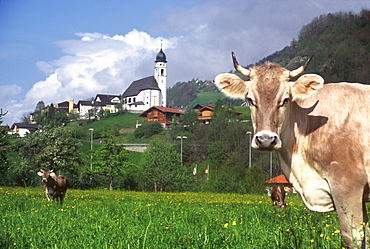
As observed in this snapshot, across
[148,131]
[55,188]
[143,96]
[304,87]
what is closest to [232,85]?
[304,87]

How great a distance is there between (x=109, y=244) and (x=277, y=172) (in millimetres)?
60346

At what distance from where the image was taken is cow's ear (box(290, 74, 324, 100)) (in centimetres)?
550

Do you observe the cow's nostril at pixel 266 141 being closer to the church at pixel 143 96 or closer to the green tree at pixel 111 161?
the green tree at pixel 111 161

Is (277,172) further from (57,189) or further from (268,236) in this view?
(268,236)

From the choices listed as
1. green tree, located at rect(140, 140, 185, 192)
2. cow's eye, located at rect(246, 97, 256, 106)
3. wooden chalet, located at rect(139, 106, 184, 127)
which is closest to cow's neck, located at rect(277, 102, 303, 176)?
cow's eye, located at rect(246, 97, 256, 106)

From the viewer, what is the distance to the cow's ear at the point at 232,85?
588cm

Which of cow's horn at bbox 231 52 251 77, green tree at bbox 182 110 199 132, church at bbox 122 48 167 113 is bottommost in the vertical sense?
cow's horn at bbox 231 52 251 77

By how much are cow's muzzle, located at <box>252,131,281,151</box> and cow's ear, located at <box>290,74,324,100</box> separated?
0.84 m

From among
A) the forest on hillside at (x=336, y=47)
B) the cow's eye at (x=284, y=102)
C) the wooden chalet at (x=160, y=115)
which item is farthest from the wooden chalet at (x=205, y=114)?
the cow's eye at (x=284, y=102)

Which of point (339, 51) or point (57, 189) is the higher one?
point (339, 51)

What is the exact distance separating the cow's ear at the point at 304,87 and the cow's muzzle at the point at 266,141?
0.84 m

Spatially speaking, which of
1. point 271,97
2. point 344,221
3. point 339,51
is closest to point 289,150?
point 271,97

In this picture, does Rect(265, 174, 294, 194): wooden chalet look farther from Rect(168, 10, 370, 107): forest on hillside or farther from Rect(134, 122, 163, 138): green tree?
Rect(134, 122, 163, 138): green tree

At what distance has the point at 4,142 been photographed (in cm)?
3938
